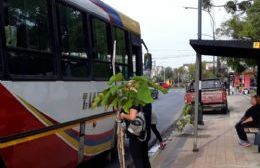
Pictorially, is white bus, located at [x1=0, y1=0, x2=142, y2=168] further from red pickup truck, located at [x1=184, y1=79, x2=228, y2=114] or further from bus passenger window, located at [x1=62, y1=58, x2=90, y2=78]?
red pickup truck, located at [x1=184, y1=79, x2=228, y2=114]

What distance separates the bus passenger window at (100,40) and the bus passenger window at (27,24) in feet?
7.48

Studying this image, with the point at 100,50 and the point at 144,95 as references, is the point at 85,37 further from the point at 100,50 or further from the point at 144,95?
the point at 144,95

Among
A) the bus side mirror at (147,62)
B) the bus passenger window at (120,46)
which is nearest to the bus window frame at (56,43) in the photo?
the bus passenger window at (120,46)

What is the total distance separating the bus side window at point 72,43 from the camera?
8.34 metres

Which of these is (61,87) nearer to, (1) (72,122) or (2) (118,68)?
(1) (72,122)

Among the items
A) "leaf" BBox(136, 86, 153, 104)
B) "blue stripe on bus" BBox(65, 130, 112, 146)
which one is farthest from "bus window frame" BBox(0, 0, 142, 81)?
"leaf" BBox(136, 86, 153, 104)

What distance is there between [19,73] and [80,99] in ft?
7.22

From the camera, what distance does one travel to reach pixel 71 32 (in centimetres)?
884

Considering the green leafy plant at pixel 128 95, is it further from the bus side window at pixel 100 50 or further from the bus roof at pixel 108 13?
the bus side window at pixel 100 50

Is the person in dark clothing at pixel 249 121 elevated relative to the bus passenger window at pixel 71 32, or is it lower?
lower

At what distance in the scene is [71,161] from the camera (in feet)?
28.5

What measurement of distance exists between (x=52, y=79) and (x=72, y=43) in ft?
4.03

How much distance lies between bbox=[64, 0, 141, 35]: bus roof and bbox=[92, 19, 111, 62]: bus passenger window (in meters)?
0.17

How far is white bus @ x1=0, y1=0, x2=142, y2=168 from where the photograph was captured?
257 inches
